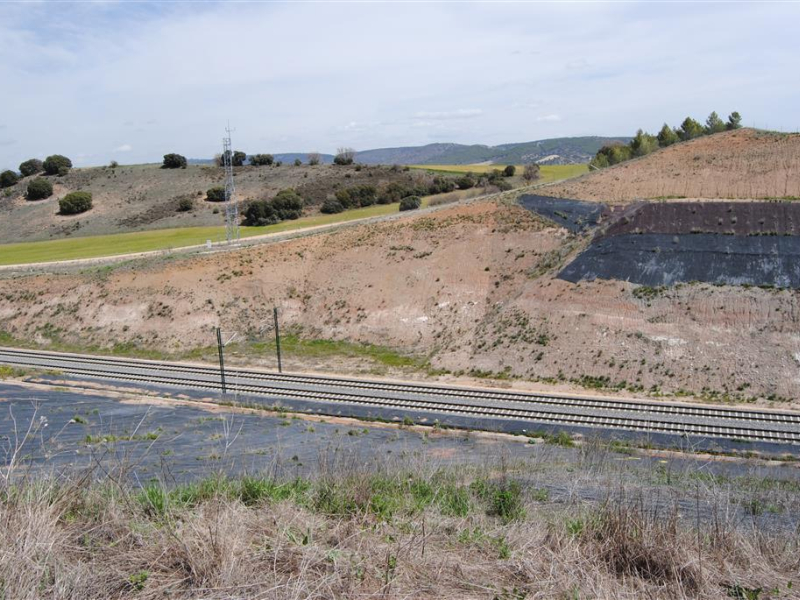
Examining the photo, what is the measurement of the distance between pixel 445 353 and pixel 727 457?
1540cm

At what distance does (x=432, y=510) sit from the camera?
25.6 ft

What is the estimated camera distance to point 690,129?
2534 inches

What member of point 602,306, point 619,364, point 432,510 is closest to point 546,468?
point 432,510

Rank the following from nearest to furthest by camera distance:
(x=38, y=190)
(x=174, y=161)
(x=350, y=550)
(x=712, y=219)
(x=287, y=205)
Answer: (x=350, y=550), (x=712, y=219), (x=287, y=205), (x=38, y=190), (x=174, y=161)

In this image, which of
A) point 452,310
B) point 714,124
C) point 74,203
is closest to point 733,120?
point 714,124

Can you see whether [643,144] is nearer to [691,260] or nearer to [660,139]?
[660,139]

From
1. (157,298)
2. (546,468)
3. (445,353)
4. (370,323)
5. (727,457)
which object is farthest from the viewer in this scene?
(157,298)

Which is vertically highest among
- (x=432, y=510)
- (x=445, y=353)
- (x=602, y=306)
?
(x=432, y=510)

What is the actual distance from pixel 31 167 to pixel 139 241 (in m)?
47.7

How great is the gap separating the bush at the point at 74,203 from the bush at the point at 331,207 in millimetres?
29411

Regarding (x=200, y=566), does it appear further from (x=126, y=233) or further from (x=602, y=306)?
(x=126, y=233)

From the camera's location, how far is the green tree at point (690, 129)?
63362mm

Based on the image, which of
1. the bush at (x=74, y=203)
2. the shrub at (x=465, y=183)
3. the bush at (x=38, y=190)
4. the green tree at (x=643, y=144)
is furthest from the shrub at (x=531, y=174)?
the bush at (x=38, y=190)

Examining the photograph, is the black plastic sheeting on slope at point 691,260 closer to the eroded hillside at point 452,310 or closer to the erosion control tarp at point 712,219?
the erosion control tarp at point 712,219
